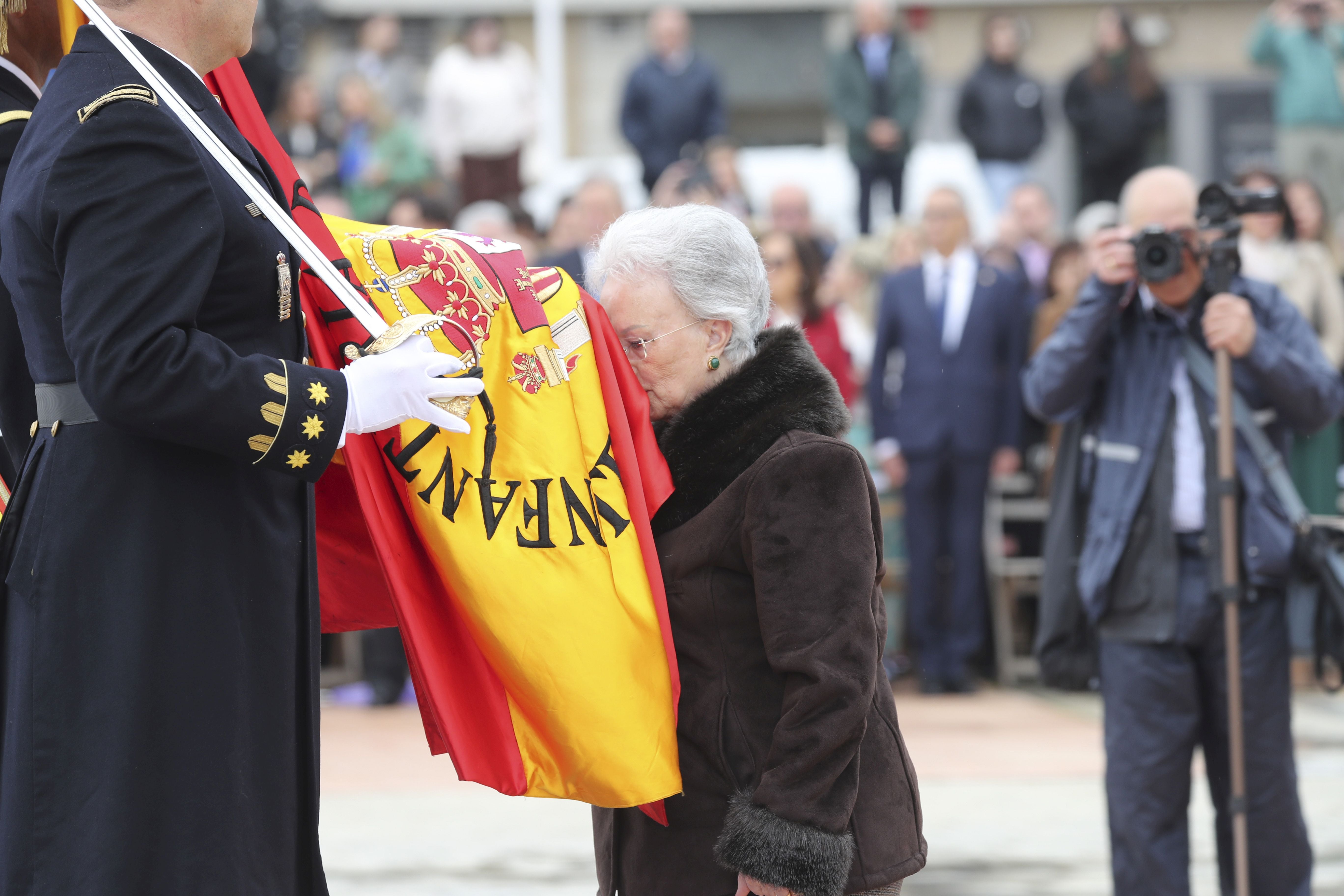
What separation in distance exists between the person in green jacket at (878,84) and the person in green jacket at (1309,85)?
2.36m

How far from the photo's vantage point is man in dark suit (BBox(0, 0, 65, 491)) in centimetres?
267

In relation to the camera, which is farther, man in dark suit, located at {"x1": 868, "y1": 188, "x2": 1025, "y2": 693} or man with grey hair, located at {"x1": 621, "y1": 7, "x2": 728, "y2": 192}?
man with grey hair, located at {"x1": 621, "y1": 7, "x2": 728, "y2": 192}

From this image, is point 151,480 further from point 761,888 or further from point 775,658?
point 761,888

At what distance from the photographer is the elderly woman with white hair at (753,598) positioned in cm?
264

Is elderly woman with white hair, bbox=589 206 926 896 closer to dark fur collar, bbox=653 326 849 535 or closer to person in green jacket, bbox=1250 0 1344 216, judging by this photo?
dark fur collar, bbox=653 326 849 535

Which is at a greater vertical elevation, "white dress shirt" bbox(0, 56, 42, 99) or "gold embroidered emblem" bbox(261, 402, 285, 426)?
"white dress shirt" bbox(0, 56, 42, 99)

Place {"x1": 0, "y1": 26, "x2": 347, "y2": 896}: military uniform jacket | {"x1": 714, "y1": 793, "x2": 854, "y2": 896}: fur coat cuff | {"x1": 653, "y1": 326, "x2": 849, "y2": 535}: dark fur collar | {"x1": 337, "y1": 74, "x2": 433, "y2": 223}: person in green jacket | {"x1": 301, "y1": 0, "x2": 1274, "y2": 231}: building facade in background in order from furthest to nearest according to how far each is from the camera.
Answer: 1. {"x1": 301, "y1": 0, "x2": 1274, "y2": 231}: building facade in background
2. {"x1": 337, "y1": 74, "x2": 433, "y2": 223}: person in green jacket
3. {"x1": 653, "y1": 326, "x2": 849, "y2": 535}: dark fur collar
4. {"x1": 714, "y1": 793, "x2": 854, "y2": 896}: fur coat cuff
5. {"x1": 0, "y1": 26, "x2": 347, "y2": 896}: military uniform jacket

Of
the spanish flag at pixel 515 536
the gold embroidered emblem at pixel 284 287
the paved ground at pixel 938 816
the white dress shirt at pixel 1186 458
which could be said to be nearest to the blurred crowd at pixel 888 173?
the paved ground at pixel 938 816

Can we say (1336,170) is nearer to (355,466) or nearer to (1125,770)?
(1125,770)

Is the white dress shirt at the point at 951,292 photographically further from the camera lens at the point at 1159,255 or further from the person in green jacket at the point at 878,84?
the camera lens at the point at 1159,255

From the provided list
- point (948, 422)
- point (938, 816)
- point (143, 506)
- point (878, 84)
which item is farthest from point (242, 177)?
point (878, 84)

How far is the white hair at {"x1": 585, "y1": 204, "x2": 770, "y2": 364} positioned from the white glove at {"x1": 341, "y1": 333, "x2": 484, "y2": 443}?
0.52 m

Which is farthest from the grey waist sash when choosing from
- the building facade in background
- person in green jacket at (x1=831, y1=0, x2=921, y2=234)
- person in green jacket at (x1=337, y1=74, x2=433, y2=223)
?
the building facade in background

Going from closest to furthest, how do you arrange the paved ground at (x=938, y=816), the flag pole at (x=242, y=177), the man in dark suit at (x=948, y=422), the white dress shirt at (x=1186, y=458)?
the flag pole at (x=242, y=177), the white dress shirt at (x=1186, y=458), the paved ground at (x=938, y=816), the man in dark suit at (x=948, y=422)
